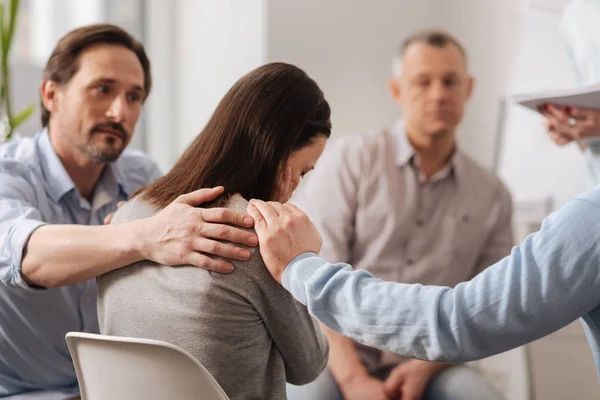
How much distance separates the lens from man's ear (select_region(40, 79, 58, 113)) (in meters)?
1.82

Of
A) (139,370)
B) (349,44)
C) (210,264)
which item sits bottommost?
(139,370)

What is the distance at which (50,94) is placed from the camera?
1.83 metres

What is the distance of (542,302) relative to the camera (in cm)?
92

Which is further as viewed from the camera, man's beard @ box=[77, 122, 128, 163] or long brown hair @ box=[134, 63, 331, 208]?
man's beard @ box=[77, 122, 128, 163]

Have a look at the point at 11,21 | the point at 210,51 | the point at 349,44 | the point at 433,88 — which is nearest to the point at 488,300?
the point at 433,88

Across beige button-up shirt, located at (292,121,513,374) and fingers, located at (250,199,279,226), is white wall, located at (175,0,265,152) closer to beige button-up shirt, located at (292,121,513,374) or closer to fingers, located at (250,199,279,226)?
beige button-up shirt, located at (292,121,513,374)

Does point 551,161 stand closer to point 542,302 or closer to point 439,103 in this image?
point 439,103

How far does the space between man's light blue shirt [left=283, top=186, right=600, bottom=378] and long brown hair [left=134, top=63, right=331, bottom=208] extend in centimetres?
26

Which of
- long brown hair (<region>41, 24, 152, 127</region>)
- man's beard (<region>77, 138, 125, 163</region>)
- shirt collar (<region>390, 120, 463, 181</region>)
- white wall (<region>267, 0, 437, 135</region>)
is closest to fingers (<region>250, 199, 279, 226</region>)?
man's beard (<region>77, 138, 125, 163</region>)

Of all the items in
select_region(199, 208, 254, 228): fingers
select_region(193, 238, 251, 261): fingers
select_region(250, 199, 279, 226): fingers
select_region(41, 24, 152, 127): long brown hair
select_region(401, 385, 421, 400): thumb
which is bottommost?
select_region(401, 385, 421, 400): thumb

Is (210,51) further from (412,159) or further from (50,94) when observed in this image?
(50,94)

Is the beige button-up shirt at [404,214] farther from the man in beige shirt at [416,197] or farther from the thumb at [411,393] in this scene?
the thumb at [411,393]

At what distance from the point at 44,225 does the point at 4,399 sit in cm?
44

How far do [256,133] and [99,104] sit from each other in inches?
26.9
